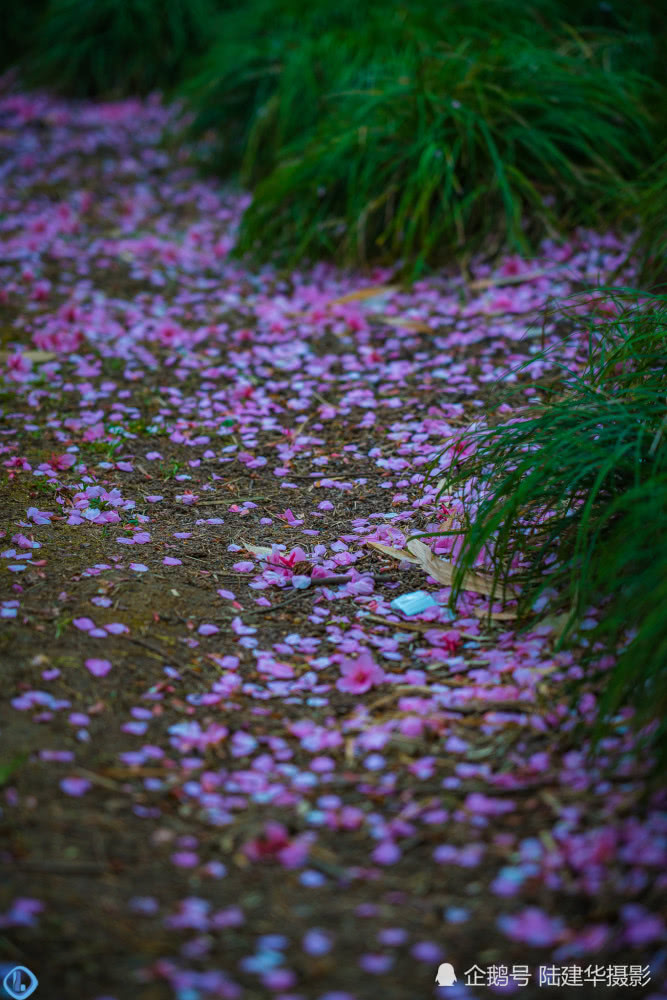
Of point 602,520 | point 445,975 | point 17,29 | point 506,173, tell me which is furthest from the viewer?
point 17,29

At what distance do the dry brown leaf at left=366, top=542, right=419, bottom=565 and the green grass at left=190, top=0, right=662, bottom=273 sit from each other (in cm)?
192

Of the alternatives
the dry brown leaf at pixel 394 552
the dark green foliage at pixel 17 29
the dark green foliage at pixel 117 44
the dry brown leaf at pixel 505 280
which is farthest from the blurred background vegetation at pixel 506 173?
the dark green foliage at pixel 17 29

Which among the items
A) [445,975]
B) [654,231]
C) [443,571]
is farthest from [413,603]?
[654,231]

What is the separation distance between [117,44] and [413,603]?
21.4ft

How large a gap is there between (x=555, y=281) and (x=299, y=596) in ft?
7.63

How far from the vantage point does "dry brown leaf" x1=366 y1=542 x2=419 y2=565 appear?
8.39 ft

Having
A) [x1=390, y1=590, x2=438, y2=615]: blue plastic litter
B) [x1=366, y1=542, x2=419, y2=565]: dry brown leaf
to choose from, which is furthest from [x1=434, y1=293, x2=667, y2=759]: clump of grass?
[x1=366, y1=542, x2=419, y2=565]: dry brown leaf

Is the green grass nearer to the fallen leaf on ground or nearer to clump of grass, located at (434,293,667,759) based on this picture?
clump of grass, located at (434,293,667,759)

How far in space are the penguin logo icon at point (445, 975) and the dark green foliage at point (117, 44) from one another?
6.90m

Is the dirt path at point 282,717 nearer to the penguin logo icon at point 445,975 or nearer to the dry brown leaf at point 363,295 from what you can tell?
the penguin logo icon at point 445,975

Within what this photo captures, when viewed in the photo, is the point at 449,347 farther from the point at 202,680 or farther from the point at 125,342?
the point at 202,680

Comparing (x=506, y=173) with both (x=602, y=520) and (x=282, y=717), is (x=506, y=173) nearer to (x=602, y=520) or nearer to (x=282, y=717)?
(x=602, y=520)

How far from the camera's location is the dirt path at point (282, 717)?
1.49 m

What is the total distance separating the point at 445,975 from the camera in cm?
145
